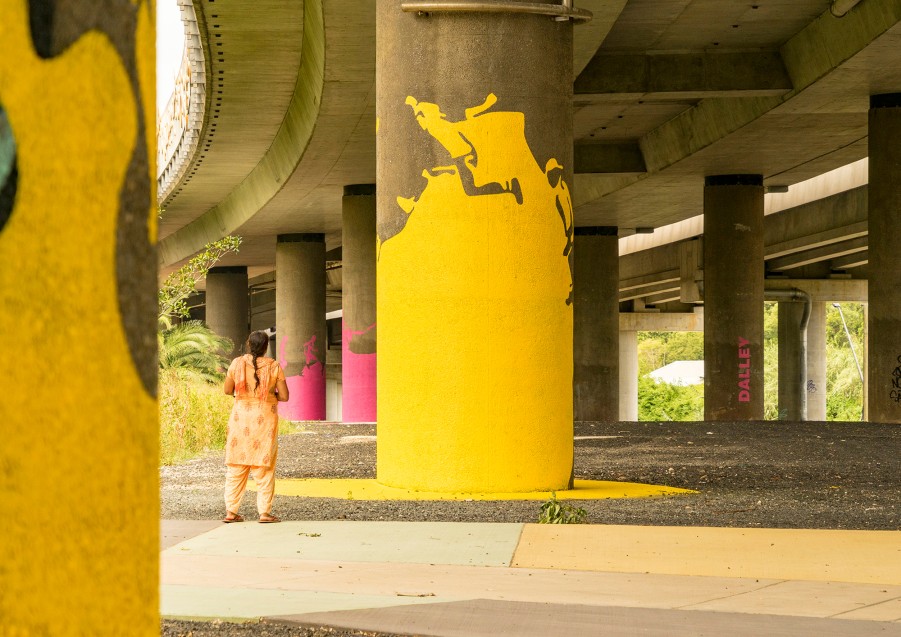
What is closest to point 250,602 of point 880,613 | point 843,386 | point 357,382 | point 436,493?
point 880,613

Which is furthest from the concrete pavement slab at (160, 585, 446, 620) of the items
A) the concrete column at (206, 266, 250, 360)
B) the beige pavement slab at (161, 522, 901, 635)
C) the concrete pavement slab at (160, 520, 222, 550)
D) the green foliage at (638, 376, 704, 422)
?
the green foliage at (638, 376, 704, 422)

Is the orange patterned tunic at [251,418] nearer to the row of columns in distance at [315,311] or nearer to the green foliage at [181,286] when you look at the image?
the green foliage at [181,286]

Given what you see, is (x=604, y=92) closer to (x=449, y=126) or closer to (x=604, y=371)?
(x=449, y=126)

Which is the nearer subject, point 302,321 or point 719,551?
point 719,551

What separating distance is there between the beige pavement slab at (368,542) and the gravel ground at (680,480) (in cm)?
77

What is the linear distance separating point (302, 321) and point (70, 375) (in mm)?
47937

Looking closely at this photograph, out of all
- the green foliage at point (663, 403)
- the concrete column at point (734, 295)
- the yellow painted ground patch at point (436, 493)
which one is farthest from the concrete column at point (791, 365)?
the yellow painted ground patch at point (436, 493)

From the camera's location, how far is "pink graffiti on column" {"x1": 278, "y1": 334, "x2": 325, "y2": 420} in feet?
163

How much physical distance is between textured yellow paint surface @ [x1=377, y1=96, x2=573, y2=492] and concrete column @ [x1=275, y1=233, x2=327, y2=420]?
36008 mm

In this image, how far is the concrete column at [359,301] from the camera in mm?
41094

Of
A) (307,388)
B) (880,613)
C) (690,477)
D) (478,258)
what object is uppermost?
(478,258)

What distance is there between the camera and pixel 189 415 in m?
23.3

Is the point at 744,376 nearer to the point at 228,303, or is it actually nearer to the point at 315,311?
the point at 315,311

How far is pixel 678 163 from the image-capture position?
37281 mm
